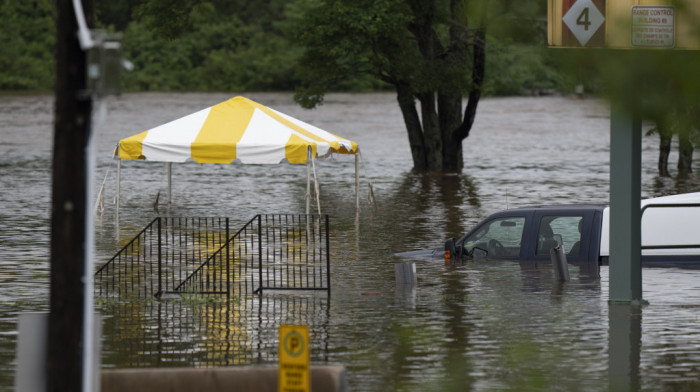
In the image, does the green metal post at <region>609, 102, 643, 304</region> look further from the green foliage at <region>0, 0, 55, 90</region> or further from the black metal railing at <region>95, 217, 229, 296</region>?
the green foliage at <region>0, 0, 55, 90</region>

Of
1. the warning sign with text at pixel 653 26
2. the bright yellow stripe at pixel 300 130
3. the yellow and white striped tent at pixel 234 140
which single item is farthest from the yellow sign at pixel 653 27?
the bright yellow stripe at pixel 300 130

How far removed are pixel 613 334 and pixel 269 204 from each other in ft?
68.5

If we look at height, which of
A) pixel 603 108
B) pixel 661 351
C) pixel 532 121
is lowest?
pixel 661 351

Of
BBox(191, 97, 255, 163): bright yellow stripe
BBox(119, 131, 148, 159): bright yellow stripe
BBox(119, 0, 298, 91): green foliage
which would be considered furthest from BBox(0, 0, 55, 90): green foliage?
BBox(191, 97, 255, 163): bright yellow stripe

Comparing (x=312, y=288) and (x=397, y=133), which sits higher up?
(x=397, y=133)

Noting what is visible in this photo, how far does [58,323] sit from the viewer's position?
6344 millimetres

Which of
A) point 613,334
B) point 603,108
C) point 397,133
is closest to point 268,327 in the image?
point 613,334

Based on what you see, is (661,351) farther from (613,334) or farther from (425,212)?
(425,212)

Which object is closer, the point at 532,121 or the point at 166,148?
the point at 166,148

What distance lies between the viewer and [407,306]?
586 inches

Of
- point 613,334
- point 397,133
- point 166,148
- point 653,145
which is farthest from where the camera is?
point 397,133

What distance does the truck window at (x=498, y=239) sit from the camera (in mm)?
17578

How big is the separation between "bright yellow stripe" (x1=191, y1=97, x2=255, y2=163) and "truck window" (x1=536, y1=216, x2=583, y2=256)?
857 centimetres

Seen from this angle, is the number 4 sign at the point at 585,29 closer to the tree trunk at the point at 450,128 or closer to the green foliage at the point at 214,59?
the tree trunk at the point at 450,128
